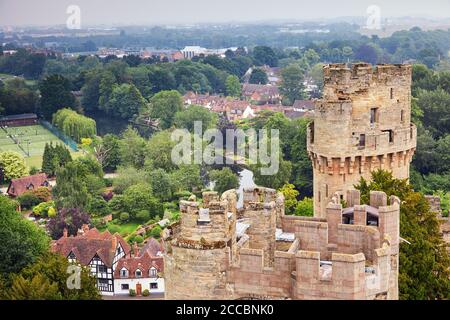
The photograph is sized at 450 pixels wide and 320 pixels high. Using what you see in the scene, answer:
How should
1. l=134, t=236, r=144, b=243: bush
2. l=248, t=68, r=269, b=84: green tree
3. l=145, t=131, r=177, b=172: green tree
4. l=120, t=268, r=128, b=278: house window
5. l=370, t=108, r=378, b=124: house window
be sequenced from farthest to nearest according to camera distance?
1. l=248, t=68, r=269, b=84: green tree
2. l=145, t=131, r=177, b=172: green tree
3. l=134, t=236, r=144, b=243: bush
4. l=120, t=268, r=128, b=278: house window
5. l=370, t=108, r=378, b=124: house window

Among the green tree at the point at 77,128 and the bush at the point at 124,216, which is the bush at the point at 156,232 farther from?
the green tree at the point at 77,128

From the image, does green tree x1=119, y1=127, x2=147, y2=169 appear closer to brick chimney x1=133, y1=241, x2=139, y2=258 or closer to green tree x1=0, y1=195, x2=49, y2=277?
brick chimney x1=133, y1=241, x2=139, y2=258

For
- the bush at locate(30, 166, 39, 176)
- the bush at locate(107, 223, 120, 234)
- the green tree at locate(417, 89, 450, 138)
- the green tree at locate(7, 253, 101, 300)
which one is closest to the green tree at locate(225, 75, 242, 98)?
the bush at locate(30, 166, 39, 176)

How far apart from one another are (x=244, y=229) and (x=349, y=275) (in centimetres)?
420

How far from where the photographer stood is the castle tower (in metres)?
15.6

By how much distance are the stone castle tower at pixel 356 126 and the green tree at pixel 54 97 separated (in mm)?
89969

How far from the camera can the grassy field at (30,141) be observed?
9094 cm

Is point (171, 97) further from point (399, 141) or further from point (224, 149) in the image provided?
point (399, 141)

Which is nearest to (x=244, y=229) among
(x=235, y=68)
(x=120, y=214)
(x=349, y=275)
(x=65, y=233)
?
(x=349, y=275)

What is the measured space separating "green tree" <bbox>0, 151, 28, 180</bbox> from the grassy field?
4.65 meters

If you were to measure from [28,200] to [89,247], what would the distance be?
917 inches

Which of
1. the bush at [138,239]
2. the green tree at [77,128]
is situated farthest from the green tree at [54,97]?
the bush at [138,239]

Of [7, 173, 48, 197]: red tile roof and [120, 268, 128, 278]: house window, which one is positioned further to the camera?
[7, 173, 48, 197]: red tile roof

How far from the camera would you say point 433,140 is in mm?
68375
